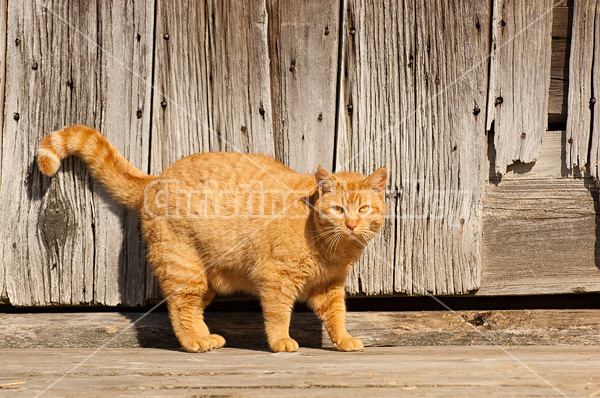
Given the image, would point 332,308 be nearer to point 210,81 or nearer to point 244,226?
point 244,226

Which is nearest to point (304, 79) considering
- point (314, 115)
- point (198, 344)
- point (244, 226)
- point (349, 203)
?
point (314, 115)

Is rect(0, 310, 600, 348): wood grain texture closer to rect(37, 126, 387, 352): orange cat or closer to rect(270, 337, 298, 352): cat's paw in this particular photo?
rect(37, 126, 387, 352): orange cat

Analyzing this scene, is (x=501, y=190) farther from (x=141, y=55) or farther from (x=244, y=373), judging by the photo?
(x=141, y=55)

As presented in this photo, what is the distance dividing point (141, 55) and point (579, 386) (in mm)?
3042

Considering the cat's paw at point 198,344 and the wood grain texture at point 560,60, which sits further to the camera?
the wood grain texture at point 560,60

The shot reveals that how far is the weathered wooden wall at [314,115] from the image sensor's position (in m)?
3.46

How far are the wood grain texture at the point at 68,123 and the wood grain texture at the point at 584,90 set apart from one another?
8.95ft

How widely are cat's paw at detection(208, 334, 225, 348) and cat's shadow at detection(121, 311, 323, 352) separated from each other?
0.27 metres

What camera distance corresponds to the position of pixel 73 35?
3510mm

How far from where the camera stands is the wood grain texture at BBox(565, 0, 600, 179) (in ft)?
11.3

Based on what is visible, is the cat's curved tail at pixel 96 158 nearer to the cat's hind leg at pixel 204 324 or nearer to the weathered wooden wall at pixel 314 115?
the weathered wooden wall at pixel 314 115

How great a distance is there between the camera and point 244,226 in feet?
10.8

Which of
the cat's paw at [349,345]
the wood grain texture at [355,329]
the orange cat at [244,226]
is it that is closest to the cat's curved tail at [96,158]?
the orange cat at [244,226]

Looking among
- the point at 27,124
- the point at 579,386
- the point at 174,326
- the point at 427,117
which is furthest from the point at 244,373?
the point at 27,124
